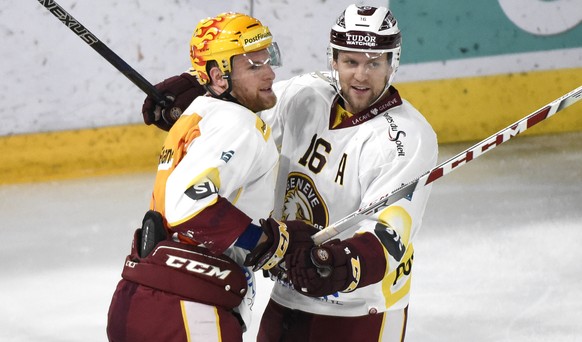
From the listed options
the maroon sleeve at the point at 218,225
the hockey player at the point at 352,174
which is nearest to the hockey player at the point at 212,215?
the maroon sleeve at the point at 218,225

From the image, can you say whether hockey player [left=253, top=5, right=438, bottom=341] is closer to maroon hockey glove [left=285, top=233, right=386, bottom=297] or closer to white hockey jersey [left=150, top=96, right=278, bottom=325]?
maroon hockey glove [left=285, top=233, right=386, bottom=297]

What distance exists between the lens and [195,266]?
8.46 feet

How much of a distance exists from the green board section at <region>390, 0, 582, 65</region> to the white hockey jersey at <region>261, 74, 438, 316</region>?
2955 millimetres

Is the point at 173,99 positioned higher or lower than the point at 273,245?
higher

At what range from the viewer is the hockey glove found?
2518 mm

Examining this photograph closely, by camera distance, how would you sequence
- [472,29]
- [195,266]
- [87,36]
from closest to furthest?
[195,266]
[87,36]
[472,29]

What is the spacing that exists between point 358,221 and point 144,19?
2.90 meters

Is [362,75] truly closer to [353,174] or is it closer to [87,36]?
[353,174]

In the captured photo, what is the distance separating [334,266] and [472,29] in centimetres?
367

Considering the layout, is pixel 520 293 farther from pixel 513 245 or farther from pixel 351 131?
pixel 351 131

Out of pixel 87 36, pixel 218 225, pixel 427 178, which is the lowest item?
pixel 427 178

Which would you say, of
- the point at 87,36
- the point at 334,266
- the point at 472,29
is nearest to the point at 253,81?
the point at 334,266

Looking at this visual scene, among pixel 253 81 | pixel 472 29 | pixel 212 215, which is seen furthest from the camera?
pixel 472 29

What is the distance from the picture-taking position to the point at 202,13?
17.8ft
